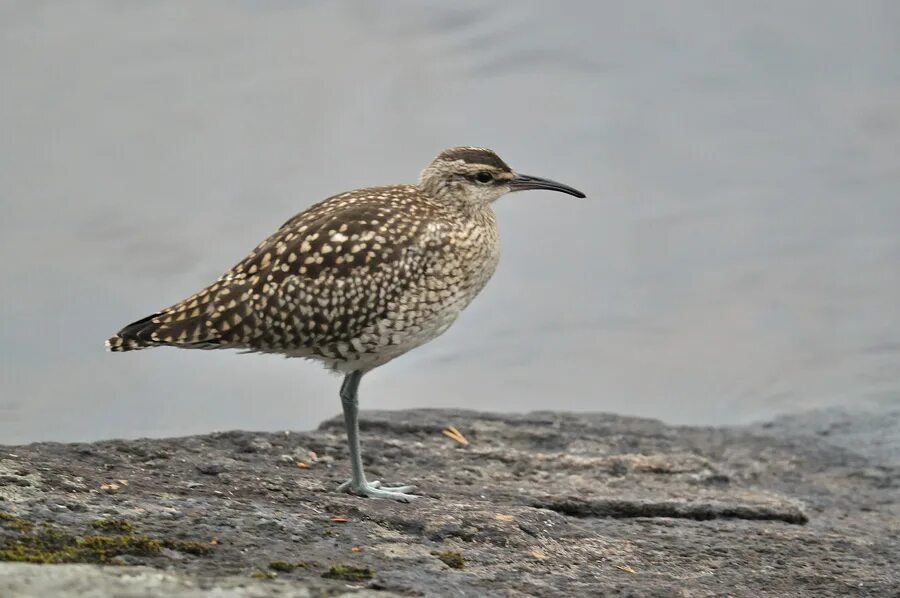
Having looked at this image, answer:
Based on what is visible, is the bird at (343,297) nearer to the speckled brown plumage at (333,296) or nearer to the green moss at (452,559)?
the speckled brown plumage at (333,296)

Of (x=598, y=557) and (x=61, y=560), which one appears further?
(x=598, y=557)

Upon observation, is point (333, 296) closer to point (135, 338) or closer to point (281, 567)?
point (135, 338)

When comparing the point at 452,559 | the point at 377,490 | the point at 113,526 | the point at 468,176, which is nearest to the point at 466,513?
the point at 377,490

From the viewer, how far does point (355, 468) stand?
783cm

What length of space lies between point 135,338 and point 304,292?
2.93 ft

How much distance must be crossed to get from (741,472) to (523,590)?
4598mm

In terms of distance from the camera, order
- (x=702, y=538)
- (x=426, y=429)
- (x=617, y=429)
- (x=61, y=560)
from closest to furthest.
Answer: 1. (x=61, y=560)
2. (x=702, y=538)
3. (x=426, y=429)
4. (x=617, y=429)

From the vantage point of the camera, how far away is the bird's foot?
744cm

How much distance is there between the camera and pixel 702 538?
7426 mm

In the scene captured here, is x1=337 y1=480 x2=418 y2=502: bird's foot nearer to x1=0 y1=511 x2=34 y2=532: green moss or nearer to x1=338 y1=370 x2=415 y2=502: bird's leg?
x1=338 y1=370 x2=415 y2=502: bird's leg

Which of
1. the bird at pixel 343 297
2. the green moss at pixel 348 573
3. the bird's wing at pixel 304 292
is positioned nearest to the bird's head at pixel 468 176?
the bird at pixel 343 297

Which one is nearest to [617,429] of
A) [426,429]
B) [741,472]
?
[741,472]

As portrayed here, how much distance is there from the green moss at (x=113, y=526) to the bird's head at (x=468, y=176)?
3605mm

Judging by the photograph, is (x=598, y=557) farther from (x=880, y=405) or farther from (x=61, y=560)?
(x=880, y=405)
